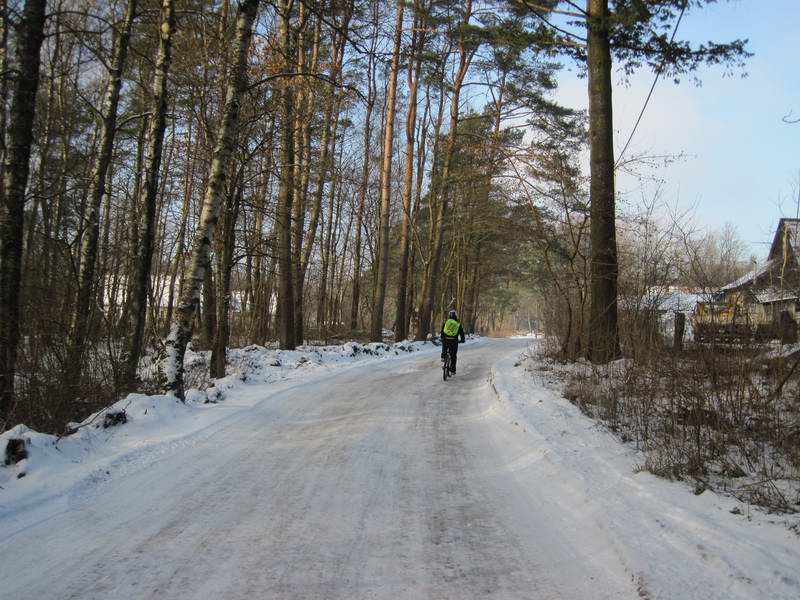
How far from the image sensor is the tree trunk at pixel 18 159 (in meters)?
5.64

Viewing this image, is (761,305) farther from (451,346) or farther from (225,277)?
(225,277)

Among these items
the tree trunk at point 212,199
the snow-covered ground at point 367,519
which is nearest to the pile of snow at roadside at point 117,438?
the snow-covered ground at point 367,519

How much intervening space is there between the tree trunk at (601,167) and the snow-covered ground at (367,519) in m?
4.94

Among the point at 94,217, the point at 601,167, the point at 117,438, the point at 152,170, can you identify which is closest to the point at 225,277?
the point at 152,170

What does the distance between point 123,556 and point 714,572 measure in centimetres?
350

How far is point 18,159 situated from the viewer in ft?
18.8

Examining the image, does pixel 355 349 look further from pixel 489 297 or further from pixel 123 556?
pixel 489 297

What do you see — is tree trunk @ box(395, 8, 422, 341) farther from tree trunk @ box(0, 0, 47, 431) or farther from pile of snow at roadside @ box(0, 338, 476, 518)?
tree trunk @ box(0, 0, 47, 431)

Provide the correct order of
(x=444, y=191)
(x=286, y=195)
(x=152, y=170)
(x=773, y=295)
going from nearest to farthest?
(x=773, y=295)
(x=152, y=170)
(x=286, y=195)
(x=444, y=191)

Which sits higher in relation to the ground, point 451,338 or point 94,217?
point 94,217

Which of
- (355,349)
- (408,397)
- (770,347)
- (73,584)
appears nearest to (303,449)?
(73,584)

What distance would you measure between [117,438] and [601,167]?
1041 centimetres

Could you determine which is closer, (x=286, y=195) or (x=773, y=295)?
(x=773, y=295)

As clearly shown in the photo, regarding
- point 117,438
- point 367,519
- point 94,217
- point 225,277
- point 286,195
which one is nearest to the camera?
point 367,519
